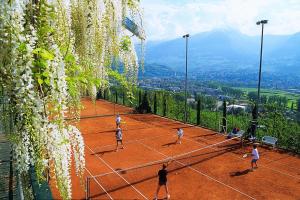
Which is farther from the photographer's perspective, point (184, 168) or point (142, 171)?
point (184, 168)

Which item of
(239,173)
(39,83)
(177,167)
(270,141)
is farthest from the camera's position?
(270,141)

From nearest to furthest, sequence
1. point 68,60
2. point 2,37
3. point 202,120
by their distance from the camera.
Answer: point 2,37, point 68,60, point 202,120

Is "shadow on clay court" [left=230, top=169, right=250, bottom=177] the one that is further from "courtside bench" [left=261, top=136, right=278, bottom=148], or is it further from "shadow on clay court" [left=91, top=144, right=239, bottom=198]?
"courtside bench" [left=261, top=136, right=278, bottom=148]

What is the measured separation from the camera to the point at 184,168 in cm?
2119

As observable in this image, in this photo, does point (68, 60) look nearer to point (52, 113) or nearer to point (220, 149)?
point (52, 113)

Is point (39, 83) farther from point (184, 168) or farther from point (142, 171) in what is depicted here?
point (184, 168)

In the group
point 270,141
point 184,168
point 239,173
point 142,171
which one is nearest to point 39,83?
point 142,171

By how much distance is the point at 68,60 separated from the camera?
408 centimetres

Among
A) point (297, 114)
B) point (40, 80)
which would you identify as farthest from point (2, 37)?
point (297, 114)

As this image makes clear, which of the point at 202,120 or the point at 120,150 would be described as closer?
the point at 120,150

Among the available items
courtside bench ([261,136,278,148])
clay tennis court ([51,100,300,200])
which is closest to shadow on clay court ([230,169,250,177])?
clay tennis court ([51,100,300,200])

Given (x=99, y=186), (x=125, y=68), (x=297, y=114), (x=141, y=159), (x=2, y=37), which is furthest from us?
(x=297, y=114)

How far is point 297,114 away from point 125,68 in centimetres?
2742

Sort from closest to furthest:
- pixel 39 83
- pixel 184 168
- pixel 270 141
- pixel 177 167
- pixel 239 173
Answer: pixel 39 83 → pixel 239 173 → pixel 184 168 → pixel 177 167 → pixel 270 141
